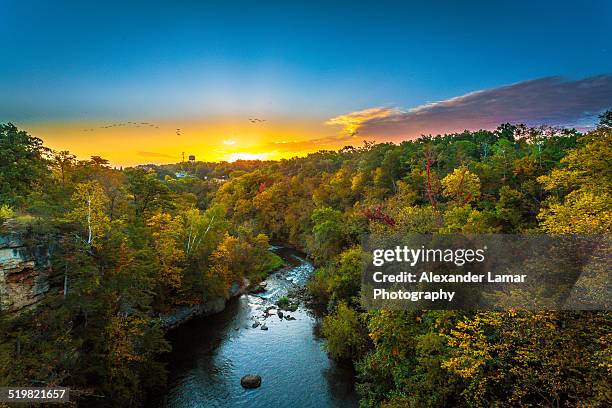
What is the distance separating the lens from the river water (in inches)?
817

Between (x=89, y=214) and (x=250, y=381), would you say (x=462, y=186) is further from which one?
(x=89, y=214)

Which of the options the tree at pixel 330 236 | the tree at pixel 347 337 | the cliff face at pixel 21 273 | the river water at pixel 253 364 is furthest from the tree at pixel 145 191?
the tree at pixel 347 337

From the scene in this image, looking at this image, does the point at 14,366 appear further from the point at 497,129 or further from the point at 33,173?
the point at 497,129

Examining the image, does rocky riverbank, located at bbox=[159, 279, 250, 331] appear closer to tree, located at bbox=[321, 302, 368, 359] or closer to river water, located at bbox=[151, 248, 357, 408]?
river water, located at bbox=[151, 248, 357, 408]

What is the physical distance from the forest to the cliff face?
0.48 meters

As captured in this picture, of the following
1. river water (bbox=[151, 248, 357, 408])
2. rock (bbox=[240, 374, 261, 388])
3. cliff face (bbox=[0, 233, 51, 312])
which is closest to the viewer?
cliff face (bbox=[0, 233, 51, 312])

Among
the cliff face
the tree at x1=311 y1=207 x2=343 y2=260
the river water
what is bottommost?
the river water

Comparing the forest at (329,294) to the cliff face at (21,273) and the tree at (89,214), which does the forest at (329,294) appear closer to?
the tree at (89,214)

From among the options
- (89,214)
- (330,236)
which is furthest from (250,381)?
(330,236)

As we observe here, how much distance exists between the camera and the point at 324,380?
22594mm

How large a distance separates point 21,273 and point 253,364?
15349 mm

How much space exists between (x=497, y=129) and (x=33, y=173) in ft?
273

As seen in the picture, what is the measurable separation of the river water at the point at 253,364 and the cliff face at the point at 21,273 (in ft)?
30.9

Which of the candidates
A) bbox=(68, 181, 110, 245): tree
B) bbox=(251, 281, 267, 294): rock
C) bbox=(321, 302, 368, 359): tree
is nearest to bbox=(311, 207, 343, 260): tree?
bbox=(251, 281, 267, 294): rock
